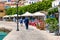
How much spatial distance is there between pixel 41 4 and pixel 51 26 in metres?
33.3

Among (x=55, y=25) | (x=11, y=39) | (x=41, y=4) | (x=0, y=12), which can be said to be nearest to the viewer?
(x=11, y=39)

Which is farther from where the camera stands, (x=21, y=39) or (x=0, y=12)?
(x=0, y=12)

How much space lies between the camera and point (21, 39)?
66.6 feet

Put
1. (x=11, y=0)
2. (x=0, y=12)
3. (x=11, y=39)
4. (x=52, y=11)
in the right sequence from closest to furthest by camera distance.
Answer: (x=11, y=39)
(x=52, y=11)
(x=0, y=12)
(x=11, y=0)

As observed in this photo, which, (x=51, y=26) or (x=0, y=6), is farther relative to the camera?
(x=0, y=6)

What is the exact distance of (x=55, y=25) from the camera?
83.1 ft

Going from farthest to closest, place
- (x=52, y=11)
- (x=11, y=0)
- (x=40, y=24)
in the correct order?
(x=11, y=0)
(x=52, y=11)
(x=40, y=24)

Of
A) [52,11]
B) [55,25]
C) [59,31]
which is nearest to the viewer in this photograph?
[59,31]

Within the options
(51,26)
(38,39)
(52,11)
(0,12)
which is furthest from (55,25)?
(0,12)

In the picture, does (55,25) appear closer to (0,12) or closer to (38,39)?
(38,39)

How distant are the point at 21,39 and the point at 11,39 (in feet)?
2.29

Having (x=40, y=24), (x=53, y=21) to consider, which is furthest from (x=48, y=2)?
(x=53, y=21)

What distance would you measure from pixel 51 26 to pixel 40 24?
20.8 ft

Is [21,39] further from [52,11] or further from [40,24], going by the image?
[52,11]
